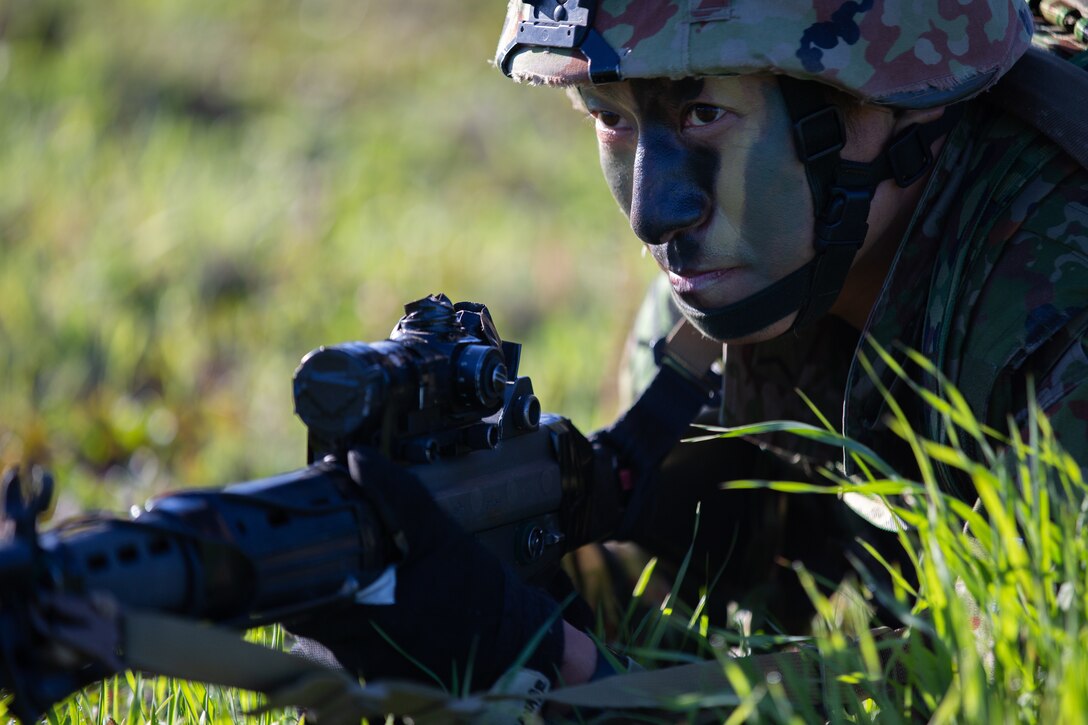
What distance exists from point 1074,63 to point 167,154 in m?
6.37

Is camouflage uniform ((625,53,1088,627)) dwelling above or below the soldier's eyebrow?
below

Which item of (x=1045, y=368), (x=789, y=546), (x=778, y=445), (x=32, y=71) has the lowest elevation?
(x=789, y=546)

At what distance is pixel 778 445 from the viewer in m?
3.44

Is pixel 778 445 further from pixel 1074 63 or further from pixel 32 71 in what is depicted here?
pixel 32 71

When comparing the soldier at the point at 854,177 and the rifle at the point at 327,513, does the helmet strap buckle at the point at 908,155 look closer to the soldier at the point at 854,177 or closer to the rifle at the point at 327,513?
the soldier at the point at 854,177

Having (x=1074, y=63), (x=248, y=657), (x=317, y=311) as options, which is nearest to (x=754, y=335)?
(x=1074, y=63)

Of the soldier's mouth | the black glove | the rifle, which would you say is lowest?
the black glove

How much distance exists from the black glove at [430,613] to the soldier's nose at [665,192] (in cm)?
83

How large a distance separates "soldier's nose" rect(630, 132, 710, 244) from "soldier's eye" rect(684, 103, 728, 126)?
6 cm

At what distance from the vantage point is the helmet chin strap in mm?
2734

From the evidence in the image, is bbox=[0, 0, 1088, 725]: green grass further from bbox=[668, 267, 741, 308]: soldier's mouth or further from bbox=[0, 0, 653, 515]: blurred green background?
bbox=[668, 267, 741, 308]: soldier's mouth

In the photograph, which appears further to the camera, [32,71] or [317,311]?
[32,71]

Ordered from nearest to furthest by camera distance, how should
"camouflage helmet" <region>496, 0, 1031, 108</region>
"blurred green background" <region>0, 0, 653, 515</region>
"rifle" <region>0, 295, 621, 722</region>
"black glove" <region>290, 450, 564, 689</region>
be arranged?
"rifle" <region>0, 295, 621, 722</region> < "black glove" <region>290, 450, 564, 689</region> < "camouflage helmet" <region>496, 0, 1031, 108</region> < "blurred green background" <region>0, 0, 653, 515</region>

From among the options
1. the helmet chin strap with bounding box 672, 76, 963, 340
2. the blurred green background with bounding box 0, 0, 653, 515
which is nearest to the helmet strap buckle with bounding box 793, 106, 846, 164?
the helmet chin strap with bounding box 672, 76, 963, 340
